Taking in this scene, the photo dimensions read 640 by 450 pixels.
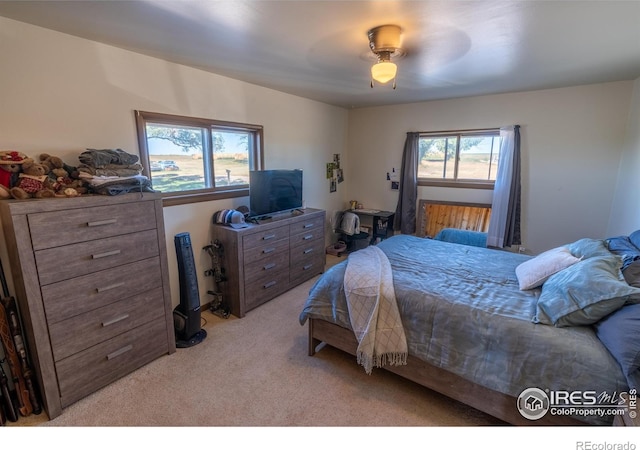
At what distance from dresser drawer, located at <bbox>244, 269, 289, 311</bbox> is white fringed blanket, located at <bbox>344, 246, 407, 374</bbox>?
1276 millimetres

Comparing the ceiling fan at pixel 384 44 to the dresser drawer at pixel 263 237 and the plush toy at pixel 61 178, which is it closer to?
the dresser drawer at pixel 263 237

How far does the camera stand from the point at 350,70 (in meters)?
2.72

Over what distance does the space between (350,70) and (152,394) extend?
9.96ft

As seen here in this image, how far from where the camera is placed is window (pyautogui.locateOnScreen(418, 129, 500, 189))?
12.9ft

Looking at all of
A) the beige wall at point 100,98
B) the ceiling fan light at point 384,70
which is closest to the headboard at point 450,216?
the beige wall at point 100,98

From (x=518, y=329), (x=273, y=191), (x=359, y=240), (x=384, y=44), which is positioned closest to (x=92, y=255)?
(x=273, y=191)

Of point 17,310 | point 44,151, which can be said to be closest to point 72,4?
point 44,151

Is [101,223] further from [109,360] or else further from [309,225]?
[309,225]

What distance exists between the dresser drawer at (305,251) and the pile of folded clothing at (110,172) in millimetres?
1745

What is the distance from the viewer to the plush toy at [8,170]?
169cm

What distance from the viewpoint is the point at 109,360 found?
1.99 meters

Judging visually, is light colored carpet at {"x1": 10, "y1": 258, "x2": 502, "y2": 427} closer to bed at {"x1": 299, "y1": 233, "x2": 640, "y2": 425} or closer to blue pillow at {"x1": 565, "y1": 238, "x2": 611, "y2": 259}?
bed at {"x1": 299, "y1": 233, "x2": 640, "y2": 425}

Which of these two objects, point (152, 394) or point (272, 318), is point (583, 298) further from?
point (152, 394)

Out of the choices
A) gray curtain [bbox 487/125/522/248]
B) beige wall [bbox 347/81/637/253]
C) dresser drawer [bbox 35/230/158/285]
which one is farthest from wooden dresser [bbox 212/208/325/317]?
gray curtain [bbox 487/125/522/248]
